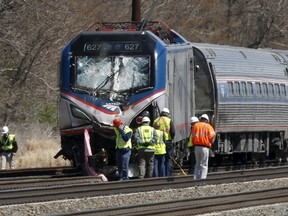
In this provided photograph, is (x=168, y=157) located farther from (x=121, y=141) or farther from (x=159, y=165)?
(x=121, y=141)

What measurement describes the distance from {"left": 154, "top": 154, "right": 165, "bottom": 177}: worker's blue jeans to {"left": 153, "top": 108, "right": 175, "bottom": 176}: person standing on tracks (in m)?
0.37

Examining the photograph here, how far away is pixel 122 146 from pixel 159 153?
1.09m

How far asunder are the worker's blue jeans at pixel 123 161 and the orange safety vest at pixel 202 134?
149cm

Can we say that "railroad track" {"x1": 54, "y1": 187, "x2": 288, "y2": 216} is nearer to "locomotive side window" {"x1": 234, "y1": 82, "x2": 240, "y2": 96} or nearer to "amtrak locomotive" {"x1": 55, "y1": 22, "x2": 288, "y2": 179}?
"amtrak locomotive" {"x1": 55, "y1": 22, "x2": 288, "y2": 179}

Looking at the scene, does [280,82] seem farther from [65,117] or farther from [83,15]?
[83,15]

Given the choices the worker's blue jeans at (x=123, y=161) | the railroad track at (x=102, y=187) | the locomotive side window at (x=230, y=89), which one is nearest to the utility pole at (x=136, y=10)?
the locomotive side window at (x=230, y=89)

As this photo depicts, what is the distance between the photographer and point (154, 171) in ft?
68.5

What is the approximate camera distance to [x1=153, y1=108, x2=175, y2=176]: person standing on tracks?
2034 cm

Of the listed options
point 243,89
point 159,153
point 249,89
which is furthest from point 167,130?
point 249,89

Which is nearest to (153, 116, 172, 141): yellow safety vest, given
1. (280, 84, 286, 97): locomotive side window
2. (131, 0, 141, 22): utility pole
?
(280, 84, 286, 97): locomotive side window

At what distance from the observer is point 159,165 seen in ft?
69.1

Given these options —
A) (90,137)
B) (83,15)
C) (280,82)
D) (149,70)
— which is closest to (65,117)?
(90,137)

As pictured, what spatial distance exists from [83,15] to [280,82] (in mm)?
19566

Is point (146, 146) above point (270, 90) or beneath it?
beneath
